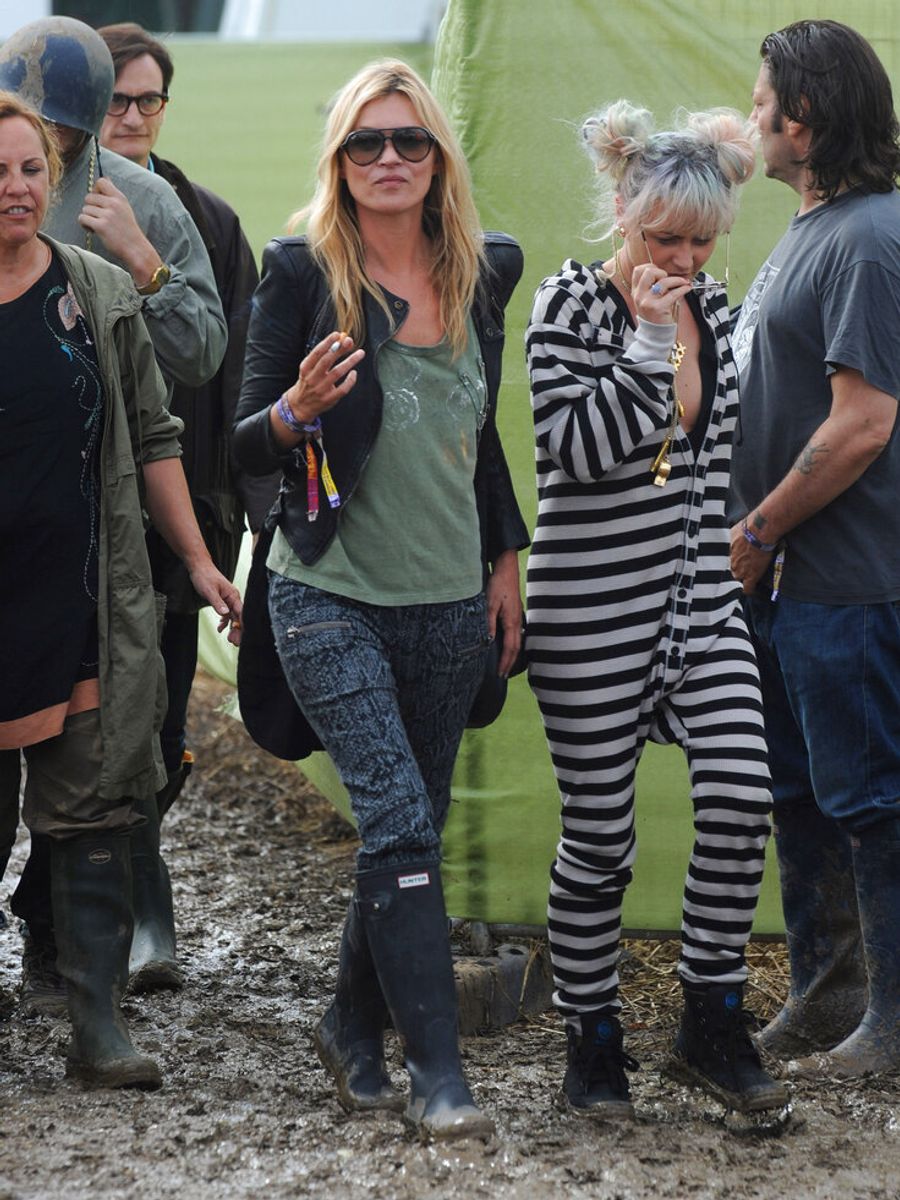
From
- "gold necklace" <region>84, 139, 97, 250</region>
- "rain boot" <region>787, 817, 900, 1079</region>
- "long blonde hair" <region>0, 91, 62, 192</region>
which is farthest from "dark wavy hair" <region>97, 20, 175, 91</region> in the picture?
"rain boot" <region>787, 817, 900, 1079</region>

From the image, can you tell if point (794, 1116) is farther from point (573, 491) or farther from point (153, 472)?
point (153, 472)

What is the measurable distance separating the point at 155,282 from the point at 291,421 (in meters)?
0.98

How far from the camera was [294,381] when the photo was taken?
10.8 ft

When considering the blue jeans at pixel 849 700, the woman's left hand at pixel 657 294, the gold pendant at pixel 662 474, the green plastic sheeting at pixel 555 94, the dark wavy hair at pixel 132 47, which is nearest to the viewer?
the woman's left hand at pixel 657 294

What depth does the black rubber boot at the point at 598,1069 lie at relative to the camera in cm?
336

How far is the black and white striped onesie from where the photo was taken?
325 centimetres

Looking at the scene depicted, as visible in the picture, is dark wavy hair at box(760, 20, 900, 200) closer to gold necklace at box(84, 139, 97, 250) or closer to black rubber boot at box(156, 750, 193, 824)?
gold necklace at box(84, 139, 97, 250)

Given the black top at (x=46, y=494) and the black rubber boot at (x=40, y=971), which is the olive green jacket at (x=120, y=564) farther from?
the black rubber boot at (x=40, y=971)

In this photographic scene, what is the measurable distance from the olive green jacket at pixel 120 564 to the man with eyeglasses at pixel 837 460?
125 centimetres

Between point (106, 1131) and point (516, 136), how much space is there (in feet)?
7.97

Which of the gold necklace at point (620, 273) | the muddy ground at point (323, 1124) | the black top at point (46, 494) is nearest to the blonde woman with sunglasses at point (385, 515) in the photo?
the muddy ground at point (323, 1124)

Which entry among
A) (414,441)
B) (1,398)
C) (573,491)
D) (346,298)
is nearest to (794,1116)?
(573,491)

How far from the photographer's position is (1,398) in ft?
10.8

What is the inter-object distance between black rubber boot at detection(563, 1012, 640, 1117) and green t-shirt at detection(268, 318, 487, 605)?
0.87m
